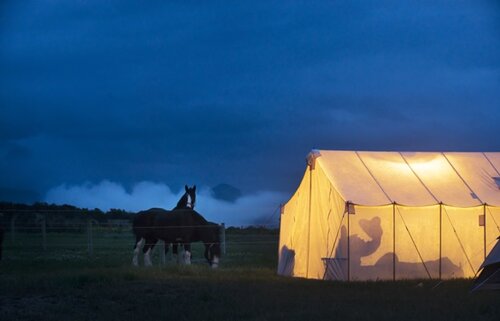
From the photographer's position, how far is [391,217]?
17734 mm

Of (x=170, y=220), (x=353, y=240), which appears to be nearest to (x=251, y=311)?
(x=353, y=240)

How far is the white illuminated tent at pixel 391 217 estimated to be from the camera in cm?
1748

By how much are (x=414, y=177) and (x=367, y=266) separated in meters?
3.12

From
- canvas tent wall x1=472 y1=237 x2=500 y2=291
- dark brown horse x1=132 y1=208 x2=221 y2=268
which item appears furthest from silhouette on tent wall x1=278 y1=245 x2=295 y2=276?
canvas tent wall x1=472 y1=237 x2=500 y2=291

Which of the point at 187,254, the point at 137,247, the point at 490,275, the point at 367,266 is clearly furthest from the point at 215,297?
the point at 137,247

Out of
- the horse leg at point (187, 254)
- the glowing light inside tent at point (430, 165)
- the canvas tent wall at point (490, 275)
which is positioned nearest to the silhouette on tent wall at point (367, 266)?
the glowing light inside tent at point (430, 165)

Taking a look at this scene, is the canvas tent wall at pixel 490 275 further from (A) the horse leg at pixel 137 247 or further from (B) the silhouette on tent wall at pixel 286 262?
(A) the horse leg at pixel 137 247

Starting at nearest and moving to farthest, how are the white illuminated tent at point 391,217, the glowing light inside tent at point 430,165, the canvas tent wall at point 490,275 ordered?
the canvas tent wall at point 490,275 < the white illuminated tent at point 391,217 < the glowing light inside tent at point 430,165

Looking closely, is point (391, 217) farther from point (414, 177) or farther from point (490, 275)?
point (490, 275)

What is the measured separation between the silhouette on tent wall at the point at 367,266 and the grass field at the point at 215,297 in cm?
94

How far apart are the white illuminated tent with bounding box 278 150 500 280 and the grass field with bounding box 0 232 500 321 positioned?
109 cm

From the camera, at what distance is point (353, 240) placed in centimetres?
1734

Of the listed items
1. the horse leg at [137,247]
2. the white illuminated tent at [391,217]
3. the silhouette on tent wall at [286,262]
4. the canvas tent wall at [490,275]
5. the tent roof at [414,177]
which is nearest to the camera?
the canvas tent wall at [490,275]

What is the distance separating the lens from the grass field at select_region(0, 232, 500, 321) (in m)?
11.0
